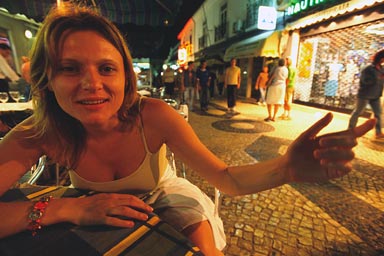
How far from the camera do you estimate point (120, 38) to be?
115cm

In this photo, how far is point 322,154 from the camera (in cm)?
78

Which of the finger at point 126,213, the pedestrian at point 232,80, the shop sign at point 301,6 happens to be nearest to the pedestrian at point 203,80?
the pedestrian at point 232,80

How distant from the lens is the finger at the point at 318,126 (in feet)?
2.65

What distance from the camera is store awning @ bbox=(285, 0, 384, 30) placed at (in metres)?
6.37

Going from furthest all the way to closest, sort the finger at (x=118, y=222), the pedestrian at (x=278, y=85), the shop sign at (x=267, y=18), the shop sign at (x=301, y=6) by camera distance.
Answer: the shop sign at (x=267, y=18) → the shop sign at (x=301, y=6) → the pedestrian at (x=278, y=85) → the finger at (x=118, y=222)

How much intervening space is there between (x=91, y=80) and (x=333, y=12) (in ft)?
29.4

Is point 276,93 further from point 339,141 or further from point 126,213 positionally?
point 126,213

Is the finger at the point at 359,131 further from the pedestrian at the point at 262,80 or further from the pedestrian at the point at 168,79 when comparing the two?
the pedestrian at the point at 168,79

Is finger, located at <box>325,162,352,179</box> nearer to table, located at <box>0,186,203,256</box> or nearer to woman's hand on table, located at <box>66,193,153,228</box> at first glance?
table, located at <box>0,186,203,256</box>

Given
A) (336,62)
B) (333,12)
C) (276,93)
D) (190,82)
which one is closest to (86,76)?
(276,93)

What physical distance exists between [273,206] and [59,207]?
2.49 m

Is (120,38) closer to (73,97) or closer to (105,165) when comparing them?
(73,97)

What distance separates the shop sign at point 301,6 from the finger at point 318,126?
8.80 metres

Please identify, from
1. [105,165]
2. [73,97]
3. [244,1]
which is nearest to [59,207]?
[105,165]
